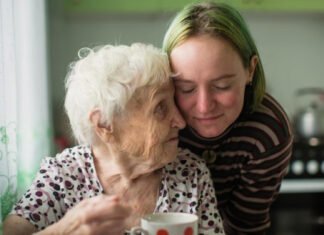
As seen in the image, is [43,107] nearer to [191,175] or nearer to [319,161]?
[191,175]

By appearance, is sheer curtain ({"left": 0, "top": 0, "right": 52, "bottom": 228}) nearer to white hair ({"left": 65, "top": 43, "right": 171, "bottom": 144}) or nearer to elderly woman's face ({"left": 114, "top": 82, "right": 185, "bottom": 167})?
white hair ({"left": 65, "top": 43, "right": 171, "bottom": 144})

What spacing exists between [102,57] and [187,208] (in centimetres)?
39

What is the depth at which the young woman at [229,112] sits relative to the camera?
46.8 inches

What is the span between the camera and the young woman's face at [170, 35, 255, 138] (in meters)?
1.18

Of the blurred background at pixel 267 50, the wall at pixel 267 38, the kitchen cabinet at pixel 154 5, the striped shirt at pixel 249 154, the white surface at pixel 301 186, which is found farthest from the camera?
the wall at pixel 267 38

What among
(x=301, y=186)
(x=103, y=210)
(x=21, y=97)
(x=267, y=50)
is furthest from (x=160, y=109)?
(x=267, y=50)

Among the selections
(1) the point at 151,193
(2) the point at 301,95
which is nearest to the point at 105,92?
(1) the point at 151,193

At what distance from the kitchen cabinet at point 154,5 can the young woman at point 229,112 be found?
1954mm

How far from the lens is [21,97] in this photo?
1.90 m

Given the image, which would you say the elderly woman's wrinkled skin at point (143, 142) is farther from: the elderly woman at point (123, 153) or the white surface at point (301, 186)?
the white surface at point (301, 186)

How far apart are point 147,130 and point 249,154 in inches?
13.7

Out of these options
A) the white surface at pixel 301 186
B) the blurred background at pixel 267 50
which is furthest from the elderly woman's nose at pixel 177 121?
the white surface at pixel 301 186

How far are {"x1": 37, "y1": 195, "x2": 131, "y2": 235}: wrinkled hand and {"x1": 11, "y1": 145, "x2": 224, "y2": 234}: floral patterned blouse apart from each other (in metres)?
0.16

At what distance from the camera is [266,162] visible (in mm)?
1395
